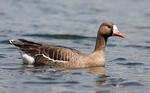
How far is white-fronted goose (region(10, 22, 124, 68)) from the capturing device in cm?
1338

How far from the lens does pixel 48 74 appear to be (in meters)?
12.3

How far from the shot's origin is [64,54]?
43.9ft

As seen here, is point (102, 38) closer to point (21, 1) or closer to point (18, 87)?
point (18, 87)

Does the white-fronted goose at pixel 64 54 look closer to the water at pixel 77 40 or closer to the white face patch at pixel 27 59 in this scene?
A: the white face patch at pixel 27 59

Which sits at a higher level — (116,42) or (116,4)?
(116,4)

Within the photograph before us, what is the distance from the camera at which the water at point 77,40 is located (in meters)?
11.2

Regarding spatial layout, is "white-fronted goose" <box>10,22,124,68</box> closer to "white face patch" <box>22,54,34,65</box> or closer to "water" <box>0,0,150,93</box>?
"white face patch" <box>22,54,34,65</box>

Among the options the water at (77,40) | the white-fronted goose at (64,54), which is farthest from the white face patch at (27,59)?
the water at (77,40)

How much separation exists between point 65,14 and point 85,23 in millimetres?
2843

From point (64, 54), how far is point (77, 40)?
605 cm

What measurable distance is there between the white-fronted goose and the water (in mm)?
Answer: 317

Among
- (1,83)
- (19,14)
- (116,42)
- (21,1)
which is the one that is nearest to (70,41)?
(116,42)

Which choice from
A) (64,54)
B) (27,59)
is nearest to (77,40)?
(27,59)

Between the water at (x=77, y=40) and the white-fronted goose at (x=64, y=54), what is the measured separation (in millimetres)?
317
